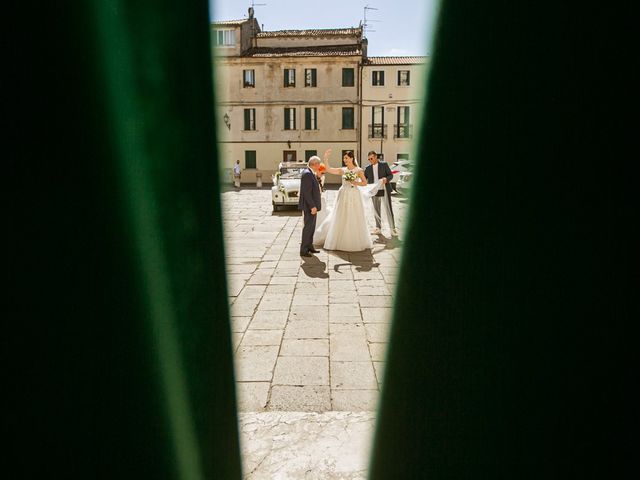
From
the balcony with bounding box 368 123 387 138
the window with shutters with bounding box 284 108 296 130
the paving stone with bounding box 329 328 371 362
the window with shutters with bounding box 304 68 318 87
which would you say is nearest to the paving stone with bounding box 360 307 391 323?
the paving stone with bounding box 329 328 371 362

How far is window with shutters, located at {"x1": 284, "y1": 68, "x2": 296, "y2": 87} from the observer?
33375 mm

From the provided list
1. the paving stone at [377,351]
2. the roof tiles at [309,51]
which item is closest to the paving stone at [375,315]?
the paving stone at [377,351]

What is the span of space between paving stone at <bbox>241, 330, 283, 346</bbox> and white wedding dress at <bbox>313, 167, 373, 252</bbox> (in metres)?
4.29

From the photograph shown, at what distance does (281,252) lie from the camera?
863 centimetres

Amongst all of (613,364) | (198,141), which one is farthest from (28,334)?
(613,364)

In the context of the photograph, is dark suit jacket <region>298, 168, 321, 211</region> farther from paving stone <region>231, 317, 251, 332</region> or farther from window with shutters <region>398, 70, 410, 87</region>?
window with shutters <region>398, 70, 410, 87</region>

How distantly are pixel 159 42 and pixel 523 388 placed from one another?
6.04 ft

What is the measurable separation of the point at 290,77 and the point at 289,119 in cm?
283

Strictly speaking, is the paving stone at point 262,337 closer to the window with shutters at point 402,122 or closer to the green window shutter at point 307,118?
the green window shutter at point 307,118

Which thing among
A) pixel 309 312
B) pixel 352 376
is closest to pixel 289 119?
pixel 309 312

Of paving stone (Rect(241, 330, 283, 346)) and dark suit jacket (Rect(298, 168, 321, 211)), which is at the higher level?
dark suit jacket (Rect(298, 168, 321, 211))

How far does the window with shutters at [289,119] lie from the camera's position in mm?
33750

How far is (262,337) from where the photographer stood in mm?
4504

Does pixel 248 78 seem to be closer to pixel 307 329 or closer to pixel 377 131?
pixel 377 131
